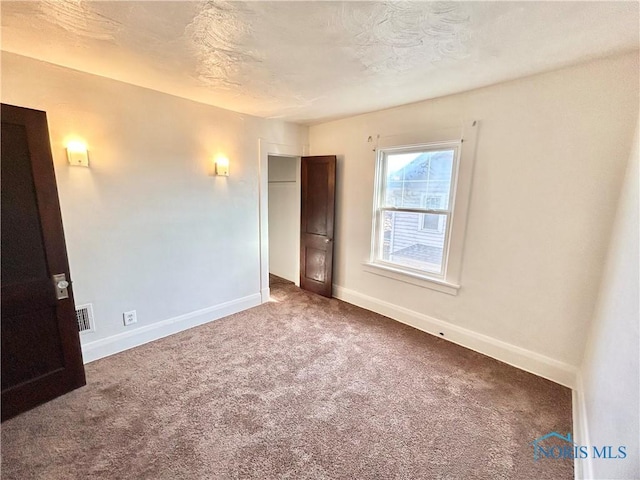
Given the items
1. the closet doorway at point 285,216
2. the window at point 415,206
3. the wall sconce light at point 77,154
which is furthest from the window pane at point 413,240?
the wall sconce light at point 77,154

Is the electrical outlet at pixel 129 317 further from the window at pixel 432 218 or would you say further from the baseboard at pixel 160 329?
the window at pixel 432 218

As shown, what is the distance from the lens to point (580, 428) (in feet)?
5.67

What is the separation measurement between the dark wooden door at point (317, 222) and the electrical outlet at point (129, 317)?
227 centimetres

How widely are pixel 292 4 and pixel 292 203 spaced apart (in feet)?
10.2

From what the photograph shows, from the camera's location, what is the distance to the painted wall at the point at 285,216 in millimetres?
4355

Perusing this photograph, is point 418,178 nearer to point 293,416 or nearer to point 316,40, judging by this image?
point 316,40

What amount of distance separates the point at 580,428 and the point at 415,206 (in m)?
2.17

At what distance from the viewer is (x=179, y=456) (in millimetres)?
1592

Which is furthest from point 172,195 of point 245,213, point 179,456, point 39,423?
point 179,456

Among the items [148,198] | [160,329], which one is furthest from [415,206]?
[160,329]

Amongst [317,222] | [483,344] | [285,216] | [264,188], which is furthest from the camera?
[285,216]

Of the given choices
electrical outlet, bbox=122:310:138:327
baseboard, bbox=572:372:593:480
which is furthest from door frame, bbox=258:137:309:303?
baseboard, bbox=572:372:593:480

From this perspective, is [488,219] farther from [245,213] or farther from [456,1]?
[245,213]

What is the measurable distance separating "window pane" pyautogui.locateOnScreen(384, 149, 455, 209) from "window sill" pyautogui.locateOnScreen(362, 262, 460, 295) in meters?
0.78
